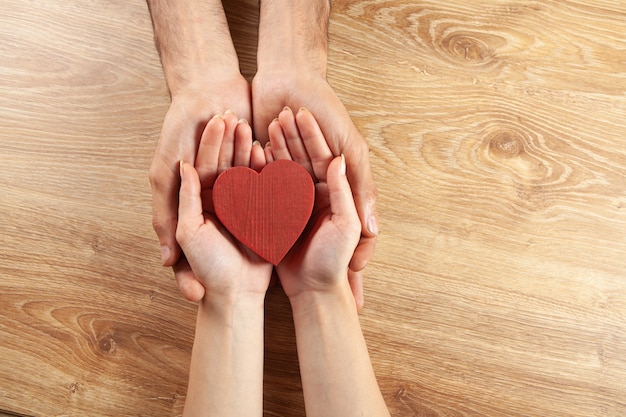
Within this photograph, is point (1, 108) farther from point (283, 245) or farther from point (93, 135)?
point (283, 245)

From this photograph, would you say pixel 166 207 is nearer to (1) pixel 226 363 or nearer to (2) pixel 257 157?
(2) pixel 257 157

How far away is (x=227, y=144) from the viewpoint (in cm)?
119

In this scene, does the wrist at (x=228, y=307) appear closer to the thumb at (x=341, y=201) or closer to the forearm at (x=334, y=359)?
the forearm at (x=334, y=359)

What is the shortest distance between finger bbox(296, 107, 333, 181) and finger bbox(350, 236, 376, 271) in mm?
168

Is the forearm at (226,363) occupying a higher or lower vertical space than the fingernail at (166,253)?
lower

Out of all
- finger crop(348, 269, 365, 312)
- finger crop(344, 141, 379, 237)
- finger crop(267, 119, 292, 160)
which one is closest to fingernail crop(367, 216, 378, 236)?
finger crop(344, 141, 379, 237)

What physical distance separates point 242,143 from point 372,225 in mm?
320

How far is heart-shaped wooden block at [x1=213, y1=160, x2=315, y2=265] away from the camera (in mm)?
1118

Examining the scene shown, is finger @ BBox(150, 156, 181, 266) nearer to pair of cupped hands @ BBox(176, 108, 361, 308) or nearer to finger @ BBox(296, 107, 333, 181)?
pair of cupped hands @ BBox(176, 108, 361, 308)

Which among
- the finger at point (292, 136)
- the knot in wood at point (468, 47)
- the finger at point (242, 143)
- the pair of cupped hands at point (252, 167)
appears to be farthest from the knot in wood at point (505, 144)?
the finger at point (242, 143)

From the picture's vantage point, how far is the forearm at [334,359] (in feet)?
3.55

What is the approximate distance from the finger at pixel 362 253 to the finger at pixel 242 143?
30cm

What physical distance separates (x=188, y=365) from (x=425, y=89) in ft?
2.75

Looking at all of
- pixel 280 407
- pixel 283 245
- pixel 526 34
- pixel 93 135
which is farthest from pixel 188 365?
pixel 526 34
